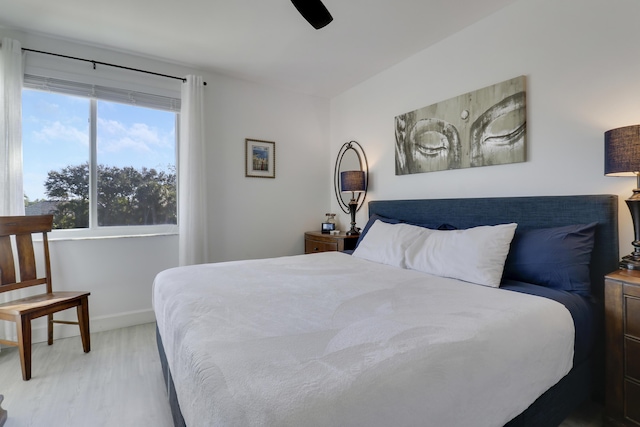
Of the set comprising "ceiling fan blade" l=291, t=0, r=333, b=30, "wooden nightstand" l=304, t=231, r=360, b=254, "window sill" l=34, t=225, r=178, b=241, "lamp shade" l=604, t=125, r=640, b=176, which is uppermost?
"ceiling fan blade" l=291, t=0, r=333, b=30

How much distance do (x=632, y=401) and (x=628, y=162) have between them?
114 centimetres

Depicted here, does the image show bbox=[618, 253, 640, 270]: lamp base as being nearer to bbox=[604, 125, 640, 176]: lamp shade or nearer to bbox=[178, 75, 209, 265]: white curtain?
bbox=[604, 125, 640, 176]: lamp shade

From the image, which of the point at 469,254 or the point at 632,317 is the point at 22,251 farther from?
the point at 632,317

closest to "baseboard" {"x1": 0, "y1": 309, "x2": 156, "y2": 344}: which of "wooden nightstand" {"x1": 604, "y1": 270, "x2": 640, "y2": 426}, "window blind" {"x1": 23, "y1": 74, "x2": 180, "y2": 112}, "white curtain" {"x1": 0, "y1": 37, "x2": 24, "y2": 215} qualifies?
"white curtain" {"x1": 0, "y1": 37, "x2": 24, "y2": 215}

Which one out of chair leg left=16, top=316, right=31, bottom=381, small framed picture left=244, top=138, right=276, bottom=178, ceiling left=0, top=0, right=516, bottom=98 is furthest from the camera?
small framed picture left=244, top=138, right=276, bottom=178

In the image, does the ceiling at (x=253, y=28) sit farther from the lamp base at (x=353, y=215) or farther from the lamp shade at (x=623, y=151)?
the lamp base at (x=353, y=215)

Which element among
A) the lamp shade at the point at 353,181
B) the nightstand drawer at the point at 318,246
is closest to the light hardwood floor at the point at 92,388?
the nightstand drawer at the point at 318,246

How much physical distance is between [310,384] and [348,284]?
982 millimetres

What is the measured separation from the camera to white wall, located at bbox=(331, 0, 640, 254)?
1733mm

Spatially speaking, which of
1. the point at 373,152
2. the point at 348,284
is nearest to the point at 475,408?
the point at 348,284

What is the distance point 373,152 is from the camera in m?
3.44

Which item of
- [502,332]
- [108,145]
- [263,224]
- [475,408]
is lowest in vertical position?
[475,408]

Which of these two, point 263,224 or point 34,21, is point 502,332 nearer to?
point 263,224

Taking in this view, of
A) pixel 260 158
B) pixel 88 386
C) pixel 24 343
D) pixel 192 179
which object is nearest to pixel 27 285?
pixel 24 343
